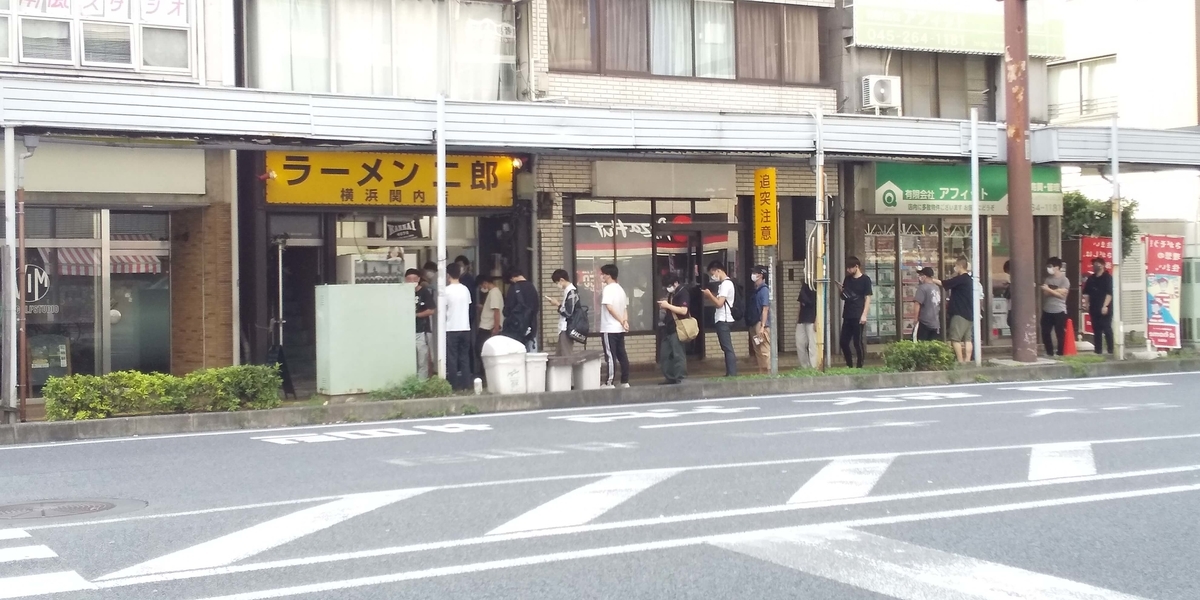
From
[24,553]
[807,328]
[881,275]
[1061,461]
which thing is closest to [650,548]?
[24,553]

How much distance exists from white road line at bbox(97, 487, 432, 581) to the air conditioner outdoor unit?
16.1 meters

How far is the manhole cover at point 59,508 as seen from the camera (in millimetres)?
8312

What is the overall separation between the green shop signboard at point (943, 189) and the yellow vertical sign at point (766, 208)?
5463 millimetres

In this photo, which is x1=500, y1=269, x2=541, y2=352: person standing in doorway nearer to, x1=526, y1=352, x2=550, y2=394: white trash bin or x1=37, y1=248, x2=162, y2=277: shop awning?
x1=526, y1=352, x2=550, y2=394: white trash bin

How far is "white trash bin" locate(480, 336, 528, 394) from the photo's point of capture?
16.2 meters

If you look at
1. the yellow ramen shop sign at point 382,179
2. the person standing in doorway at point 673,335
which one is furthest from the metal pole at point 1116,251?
the yellow ramen shop sign at point 382,179

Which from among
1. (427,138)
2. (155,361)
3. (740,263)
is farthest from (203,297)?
(740,263)

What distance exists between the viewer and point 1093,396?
16.0 m

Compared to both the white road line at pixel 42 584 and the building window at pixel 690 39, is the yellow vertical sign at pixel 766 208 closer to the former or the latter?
the building window at pixel 690 39

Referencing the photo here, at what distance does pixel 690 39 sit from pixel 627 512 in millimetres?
15307

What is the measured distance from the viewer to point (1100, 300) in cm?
2136

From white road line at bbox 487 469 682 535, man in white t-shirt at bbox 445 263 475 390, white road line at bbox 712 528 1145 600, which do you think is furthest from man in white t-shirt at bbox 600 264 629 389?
white road line at bbox 712 528 1145 600

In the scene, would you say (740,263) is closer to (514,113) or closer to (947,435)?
(514,113)

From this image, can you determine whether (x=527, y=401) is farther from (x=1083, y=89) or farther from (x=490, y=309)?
(x=1083, y=89)
